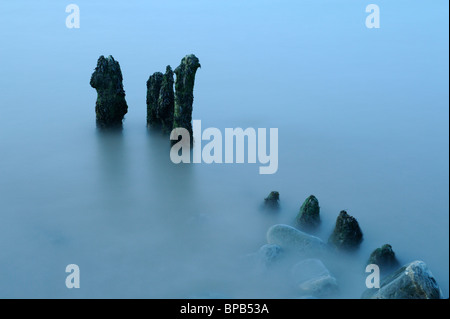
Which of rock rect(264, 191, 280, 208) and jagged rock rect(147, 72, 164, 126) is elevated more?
jagged rock rect(147, 72, 164, 126)

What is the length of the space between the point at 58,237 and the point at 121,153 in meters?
7.78

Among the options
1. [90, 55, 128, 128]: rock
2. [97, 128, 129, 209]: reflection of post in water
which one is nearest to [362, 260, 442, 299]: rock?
[97, 128, 129, 209]: reflection of post in water

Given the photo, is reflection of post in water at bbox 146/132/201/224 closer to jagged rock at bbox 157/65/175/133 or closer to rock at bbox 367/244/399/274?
jagged rock at bbox 157/65/175/133

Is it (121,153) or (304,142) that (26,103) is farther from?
(304,142)

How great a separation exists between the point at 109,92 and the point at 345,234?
14411 mm

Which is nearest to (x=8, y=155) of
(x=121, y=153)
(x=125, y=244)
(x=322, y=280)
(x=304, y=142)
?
(x=121, y=153)

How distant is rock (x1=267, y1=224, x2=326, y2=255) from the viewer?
20.3 meters

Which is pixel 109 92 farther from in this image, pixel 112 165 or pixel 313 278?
pixel 313 278

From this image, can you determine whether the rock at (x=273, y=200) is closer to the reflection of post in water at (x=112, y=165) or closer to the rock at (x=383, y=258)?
the rock at (x=383, y=258)

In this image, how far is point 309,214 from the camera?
22078 mm

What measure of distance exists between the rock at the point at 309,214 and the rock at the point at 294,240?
1.18m

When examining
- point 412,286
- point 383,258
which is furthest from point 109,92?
point 412,286

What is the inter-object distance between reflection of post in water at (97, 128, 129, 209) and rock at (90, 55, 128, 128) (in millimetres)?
631

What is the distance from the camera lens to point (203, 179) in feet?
85.8
